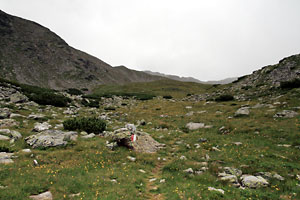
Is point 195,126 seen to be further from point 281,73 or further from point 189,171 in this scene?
point 281,73

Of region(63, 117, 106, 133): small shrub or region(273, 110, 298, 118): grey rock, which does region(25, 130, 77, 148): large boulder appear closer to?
region(63, 117, 106, 133): small shrub

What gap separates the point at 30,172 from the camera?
25.1 ft

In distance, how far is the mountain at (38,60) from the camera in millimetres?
92375

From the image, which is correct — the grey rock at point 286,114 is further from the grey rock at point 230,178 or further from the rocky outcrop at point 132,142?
the rocky outcrop at point 132,142

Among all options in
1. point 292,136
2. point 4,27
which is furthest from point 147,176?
point 4,27

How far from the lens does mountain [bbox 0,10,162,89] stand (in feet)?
303

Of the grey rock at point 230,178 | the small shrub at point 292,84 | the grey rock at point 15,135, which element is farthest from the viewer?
the small shrub at point 292,84

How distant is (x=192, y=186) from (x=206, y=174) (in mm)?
1546

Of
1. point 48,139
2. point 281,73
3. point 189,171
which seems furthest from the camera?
point 281,73

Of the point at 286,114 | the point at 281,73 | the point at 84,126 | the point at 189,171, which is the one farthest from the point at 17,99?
the point at 281,73

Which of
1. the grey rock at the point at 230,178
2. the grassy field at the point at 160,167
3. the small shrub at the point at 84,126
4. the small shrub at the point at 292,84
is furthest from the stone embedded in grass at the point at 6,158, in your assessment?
the small shrub at the point at 292,84

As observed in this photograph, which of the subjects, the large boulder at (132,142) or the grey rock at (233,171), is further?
the large boulder at (132,142)

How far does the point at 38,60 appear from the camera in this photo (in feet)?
359

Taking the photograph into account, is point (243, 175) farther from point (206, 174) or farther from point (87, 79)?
point (87, 79)
